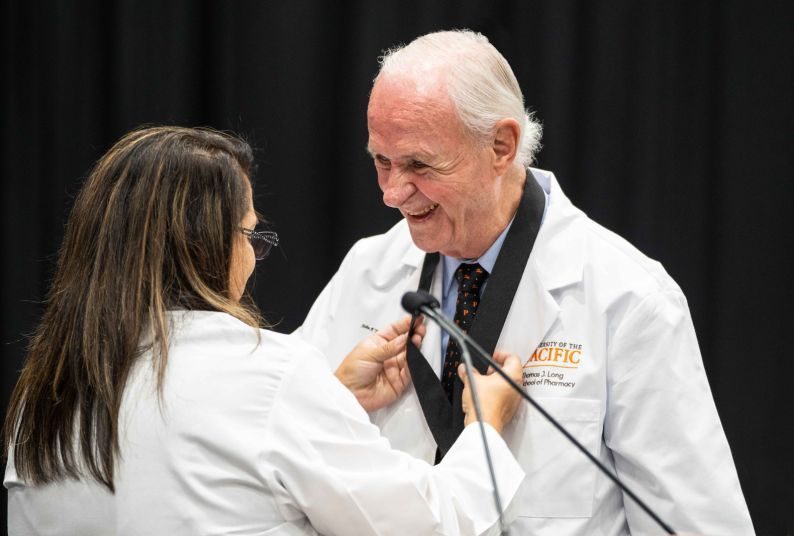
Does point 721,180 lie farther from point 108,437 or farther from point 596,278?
point 108,437

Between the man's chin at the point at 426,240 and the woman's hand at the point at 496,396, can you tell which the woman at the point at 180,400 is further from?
the man's chin at the point at 426,240

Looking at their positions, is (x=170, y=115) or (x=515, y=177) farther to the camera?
(x=170, y=115)

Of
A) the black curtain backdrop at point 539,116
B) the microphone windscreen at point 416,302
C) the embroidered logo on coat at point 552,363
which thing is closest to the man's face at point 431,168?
the embroidered logo on coat at point 552,363

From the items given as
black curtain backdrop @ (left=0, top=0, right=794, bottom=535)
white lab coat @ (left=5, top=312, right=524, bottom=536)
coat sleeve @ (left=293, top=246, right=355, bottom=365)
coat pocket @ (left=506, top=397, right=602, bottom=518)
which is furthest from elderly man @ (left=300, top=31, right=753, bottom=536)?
black curtain backdrop @ (left=0, top=0, right=794, bottom=535)

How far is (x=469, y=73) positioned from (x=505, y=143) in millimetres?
155

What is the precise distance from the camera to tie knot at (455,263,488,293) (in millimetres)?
1871

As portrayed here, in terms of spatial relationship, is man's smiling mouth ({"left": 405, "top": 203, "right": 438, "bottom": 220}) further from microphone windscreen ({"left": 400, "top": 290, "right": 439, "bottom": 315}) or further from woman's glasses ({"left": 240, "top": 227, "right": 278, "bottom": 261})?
microphone windscreen ({"left": 400, "top": 290, "right": 439, "bottom": 315})

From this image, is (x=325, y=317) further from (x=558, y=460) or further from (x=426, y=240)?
(x=558, y=460)

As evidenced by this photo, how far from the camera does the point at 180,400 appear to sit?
129cm

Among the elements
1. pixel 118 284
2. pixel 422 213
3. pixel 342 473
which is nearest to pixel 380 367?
pixel 422 213

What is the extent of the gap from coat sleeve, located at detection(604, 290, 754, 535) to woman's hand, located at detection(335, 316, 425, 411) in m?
0.41

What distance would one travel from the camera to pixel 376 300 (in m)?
2.02

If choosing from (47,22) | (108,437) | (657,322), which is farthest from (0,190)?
(657,322)

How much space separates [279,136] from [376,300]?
0.93m
